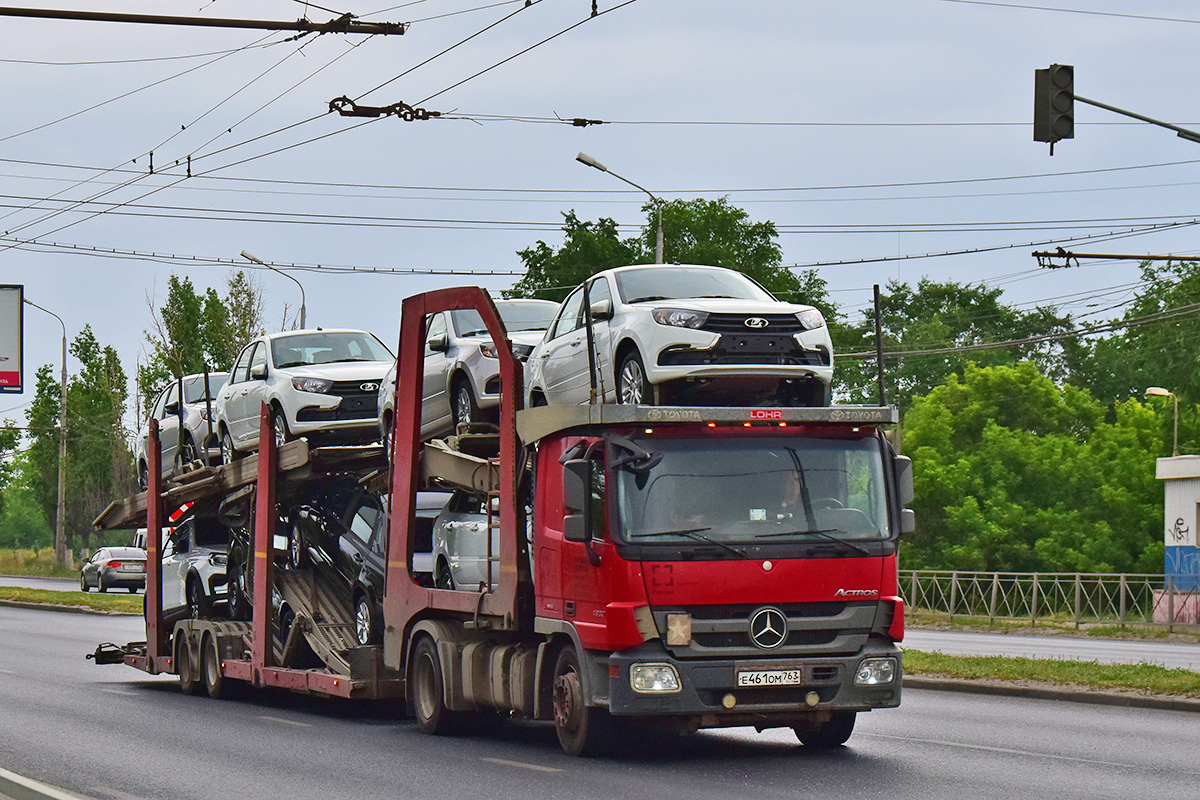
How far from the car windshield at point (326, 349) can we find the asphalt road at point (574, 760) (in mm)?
3665

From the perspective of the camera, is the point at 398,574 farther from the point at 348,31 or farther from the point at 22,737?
the point at 348,31

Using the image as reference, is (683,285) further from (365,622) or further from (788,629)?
(365,622)

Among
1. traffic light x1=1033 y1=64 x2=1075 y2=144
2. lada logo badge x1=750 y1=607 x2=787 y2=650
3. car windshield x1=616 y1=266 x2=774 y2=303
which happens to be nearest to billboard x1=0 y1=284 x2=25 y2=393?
traffic light x1=1033 y1=64 x2=1075 y2=144

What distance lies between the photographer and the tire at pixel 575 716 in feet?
38.0

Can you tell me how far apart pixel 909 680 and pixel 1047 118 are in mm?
6103

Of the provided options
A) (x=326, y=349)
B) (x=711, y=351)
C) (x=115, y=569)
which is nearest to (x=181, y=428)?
(x=326, y=349)

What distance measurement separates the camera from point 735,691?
11.1 metres

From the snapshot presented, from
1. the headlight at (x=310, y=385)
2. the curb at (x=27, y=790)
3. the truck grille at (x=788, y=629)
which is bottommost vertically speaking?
the curb at (x=27, y=790)

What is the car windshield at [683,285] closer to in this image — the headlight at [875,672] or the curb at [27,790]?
the headlight at [875,672]

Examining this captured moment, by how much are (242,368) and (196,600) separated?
265 cm

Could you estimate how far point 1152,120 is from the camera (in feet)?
65.2

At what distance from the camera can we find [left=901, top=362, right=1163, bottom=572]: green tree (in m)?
57.4

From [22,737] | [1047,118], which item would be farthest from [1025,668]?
[22,737]

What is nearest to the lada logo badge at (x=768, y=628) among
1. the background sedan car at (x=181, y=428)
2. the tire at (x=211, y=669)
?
the tire at (x=211, y=669)
